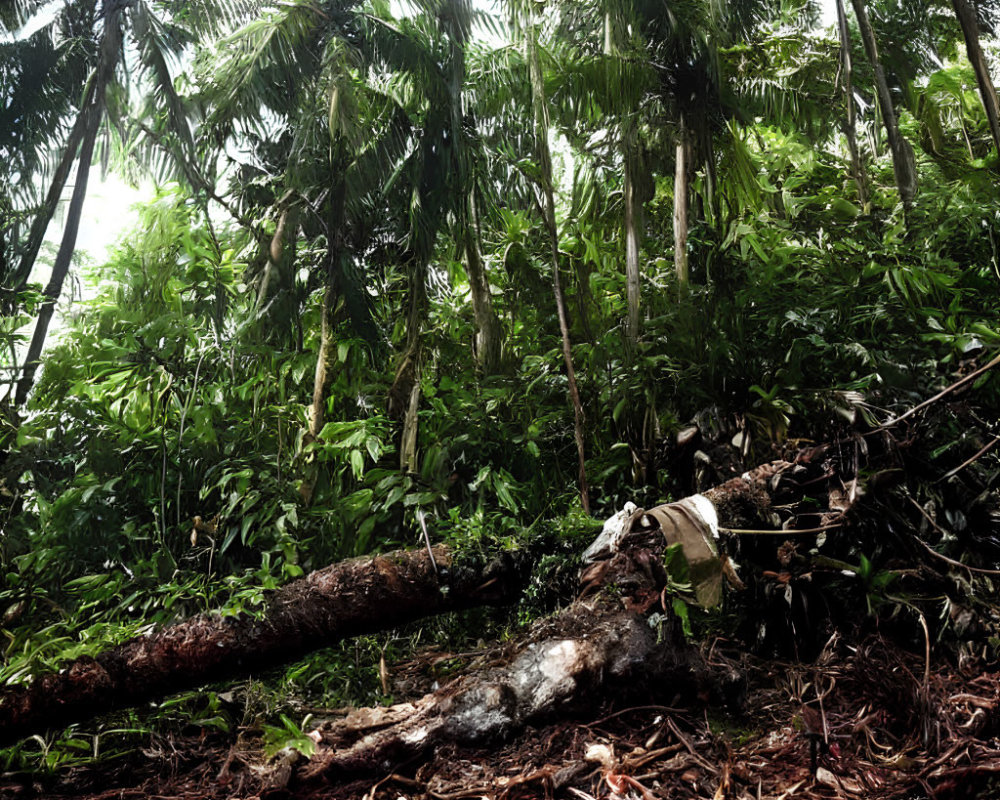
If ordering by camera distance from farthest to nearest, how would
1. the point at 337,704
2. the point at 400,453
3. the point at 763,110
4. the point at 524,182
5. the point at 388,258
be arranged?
1. the point at 763,110
2. the point at 524,182
3. the point at 388,258
4. the point at 400,453
5. the point at 337,704

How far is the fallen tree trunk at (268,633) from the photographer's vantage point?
6.33 ft

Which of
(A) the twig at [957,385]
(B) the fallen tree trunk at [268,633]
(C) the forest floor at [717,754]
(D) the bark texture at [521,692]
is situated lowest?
(C) the forest floor at [717,754]

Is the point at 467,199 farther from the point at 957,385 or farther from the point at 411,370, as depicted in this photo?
the point at 957,385

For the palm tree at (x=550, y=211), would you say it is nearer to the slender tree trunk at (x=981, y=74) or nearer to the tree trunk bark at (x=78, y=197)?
the slender tree trunk at (x=981, y=74)

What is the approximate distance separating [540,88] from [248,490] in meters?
2.21

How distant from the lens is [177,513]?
2.94m

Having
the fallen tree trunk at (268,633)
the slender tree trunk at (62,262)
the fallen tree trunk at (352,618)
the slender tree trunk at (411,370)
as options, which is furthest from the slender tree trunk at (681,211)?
the slender tree trunk at (62,262)

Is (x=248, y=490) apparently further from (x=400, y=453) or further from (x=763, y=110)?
(x=763, y=110)

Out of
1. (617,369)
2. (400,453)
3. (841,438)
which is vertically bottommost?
(841,438)

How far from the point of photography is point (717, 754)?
62.3 inches

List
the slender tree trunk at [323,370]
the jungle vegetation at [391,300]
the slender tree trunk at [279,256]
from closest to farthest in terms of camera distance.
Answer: the jungle vegetation at [391,300]
the slender tree trunk at [323,370]
the slender tree trunk at [279,256]

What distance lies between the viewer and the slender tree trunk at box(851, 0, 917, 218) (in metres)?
3.04

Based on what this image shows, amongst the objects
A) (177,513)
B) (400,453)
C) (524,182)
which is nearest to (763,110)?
(524,182)

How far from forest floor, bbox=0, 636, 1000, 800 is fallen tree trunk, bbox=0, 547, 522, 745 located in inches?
6.8
